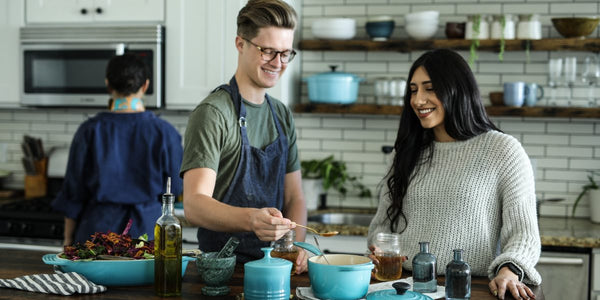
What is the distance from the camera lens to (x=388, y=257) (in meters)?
2.24

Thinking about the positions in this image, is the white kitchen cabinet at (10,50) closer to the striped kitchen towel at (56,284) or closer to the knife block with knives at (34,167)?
the knife block with knives at (34,167)

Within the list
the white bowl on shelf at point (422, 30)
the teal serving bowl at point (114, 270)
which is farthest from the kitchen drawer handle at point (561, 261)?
the teal serving bowl at point (114, 270)

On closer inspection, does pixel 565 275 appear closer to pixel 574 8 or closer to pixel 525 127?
pixel 525 127

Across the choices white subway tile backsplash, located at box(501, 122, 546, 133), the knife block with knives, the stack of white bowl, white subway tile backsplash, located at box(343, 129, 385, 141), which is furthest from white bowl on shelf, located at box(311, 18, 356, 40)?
the knife block with knives

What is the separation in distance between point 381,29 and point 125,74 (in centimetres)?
174

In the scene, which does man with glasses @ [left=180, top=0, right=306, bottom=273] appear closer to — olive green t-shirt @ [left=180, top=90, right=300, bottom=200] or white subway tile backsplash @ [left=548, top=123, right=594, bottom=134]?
olive green t-shirt @ [left=180, top=90, right=300, bottom=200]

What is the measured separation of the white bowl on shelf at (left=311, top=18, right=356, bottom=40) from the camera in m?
4.43

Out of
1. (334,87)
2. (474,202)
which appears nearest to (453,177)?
(474,202)

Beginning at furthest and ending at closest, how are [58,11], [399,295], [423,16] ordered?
[58,11]
[423,16]
[399,295]

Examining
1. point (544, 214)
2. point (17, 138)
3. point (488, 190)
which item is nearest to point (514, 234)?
point (488, 190)

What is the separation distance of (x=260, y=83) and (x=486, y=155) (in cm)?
90

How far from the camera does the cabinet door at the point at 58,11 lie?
14.9ft

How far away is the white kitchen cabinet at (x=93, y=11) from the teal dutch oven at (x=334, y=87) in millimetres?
1118

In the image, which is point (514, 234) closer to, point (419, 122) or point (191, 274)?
point (419, 122)
